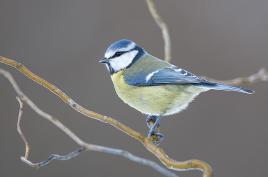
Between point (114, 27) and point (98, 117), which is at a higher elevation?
point (98, 117)

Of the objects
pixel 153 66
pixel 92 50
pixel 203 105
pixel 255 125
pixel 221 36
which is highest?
pixel 153 66

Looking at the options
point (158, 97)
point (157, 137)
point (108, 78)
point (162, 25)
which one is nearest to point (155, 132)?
point (157, 137)

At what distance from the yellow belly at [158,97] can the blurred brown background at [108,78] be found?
1.04 m

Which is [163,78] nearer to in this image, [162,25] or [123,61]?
[123,61]

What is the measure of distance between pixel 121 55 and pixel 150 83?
0.11m

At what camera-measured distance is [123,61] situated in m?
1.39

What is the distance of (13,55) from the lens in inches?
107

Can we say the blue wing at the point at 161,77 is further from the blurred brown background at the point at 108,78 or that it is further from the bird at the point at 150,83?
the blurred brown background at the point at 108,78

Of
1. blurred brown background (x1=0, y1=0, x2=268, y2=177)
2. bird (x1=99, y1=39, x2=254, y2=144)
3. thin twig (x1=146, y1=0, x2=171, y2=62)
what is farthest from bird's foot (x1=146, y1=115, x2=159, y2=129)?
blurred brown background (x1=0, y1=0, x2=268, y2=177)

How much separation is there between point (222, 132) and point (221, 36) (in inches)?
24.2

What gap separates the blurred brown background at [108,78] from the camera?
2467 mm

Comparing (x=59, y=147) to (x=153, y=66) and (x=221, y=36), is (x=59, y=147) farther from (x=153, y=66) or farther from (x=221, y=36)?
(x=153, y=66)

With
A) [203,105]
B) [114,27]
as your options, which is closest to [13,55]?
[114,27]

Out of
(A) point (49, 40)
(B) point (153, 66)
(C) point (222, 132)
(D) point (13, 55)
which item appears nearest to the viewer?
(B) point (153, 66)
